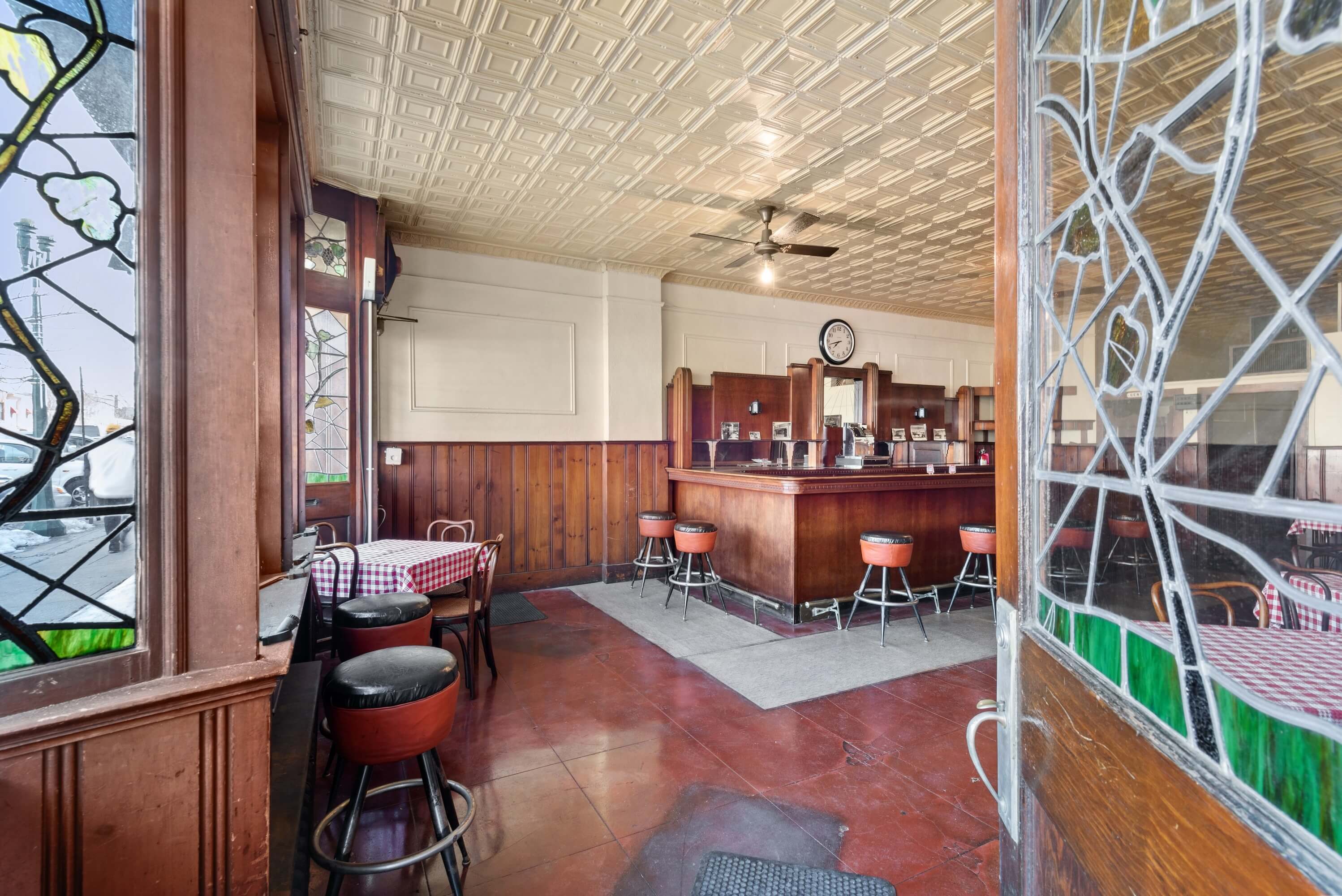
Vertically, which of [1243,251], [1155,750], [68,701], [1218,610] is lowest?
[68,701]

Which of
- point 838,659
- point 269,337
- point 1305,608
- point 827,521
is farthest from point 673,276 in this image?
point 1305,608

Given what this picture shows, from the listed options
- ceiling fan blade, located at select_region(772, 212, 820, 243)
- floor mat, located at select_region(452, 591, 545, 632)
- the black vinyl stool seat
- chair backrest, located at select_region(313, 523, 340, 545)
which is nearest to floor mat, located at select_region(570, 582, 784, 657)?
floor mat, located at select_region(452, 591, 545, 632)

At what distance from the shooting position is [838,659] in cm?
394

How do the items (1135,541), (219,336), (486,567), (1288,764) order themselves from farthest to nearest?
(486,567) → (219,336) → (1135,541) → (1288,764)

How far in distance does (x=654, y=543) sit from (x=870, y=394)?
364 cm

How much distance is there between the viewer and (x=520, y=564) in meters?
6.00

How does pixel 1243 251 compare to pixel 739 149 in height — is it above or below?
below

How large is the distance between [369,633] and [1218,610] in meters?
2.55

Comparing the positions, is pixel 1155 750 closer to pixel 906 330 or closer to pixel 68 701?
pixel 68 701

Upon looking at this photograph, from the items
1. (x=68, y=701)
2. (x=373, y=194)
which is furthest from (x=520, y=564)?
(x=68, y=701)

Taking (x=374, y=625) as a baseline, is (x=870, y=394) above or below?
above

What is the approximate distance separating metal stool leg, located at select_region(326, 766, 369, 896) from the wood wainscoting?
12.1 feet

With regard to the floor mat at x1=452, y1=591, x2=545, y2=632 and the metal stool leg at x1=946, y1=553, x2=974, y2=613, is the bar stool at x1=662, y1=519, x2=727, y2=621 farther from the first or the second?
the metal stool leg at x1=946, y1=553, x2=974, y2=613

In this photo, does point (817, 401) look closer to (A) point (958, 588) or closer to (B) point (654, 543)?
(B) point (654, 543)
